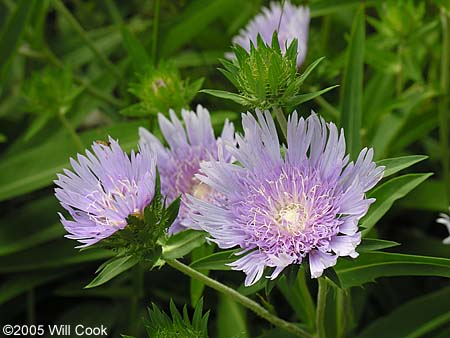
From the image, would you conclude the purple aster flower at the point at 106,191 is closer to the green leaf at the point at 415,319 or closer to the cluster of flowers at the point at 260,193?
the cluster of flowers at the point at 260,193

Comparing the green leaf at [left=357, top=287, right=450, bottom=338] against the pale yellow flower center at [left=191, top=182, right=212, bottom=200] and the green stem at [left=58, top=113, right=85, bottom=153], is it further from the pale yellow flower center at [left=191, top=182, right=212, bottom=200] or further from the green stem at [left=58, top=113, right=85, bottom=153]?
the green stem at [left=58, top=113, right=85, bottom=153]

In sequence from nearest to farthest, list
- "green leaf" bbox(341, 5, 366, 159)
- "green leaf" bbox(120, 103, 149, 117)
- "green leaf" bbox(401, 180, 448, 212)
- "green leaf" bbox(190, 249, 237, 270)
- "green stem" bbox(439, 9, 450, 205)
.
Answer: "green leaf" bbox(190, 249, 237, 270)
"green leaf" bbox(341, 5, 366, 159)
"green leaf" bbox(120, 103, 149, 117)
"green stem" bbox(439, 9, 450, 205)
"green leaf" bbox(401, 180, 448, 212)

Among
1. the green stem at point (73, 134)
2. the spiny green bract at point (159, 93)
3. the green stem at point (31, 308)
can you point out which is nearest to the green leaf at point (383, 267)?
the spiny green bract at point (159, 93)

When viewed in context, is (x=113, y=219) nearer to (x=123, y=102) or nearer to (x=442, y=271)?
(x=442, y=271)

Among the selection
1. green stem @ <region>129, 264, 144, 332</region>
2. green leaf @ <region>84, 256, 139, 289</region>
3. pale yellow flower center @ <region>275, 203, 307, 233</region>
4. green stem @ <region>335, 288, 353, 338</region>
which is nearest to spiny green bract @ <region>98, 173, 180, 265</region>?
green leaf @ <region>84, 256, 139, 289</region>

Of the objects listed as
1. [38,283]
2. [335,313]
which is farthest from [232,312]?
[38,283]

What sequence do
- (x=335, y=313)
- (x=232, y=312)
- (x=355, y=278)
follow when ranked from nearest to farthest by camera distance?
(x=355, y=278) → (x=335, y=313) → (x=232, y=312)

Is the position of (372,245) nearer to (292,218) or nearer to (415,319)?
(292,218)
